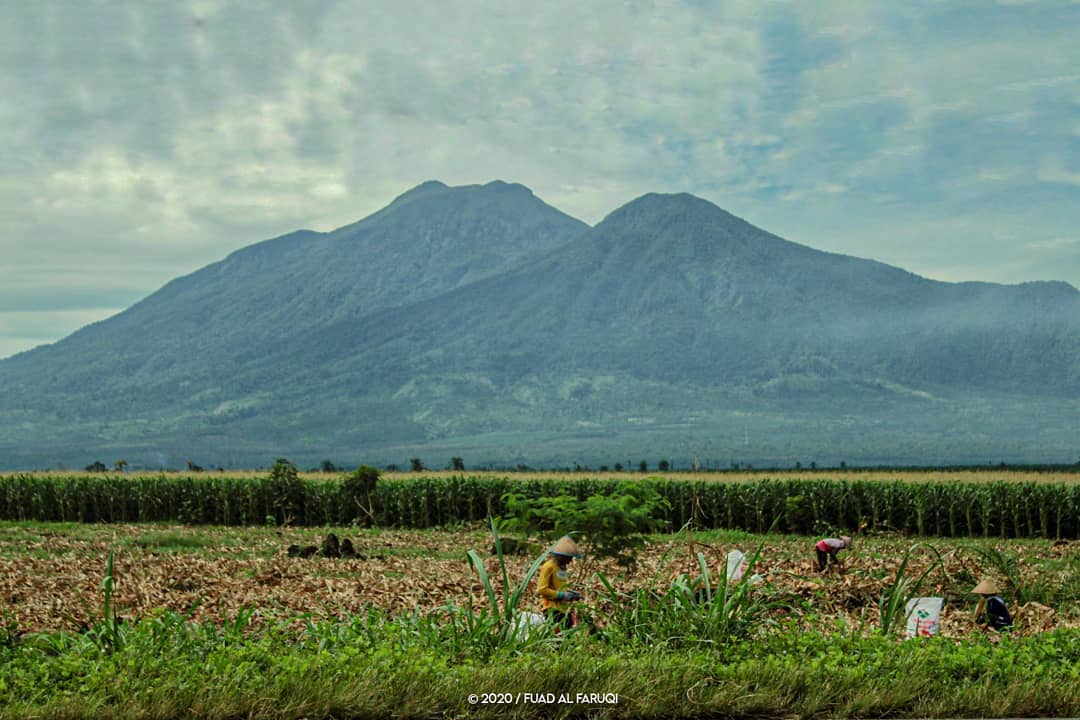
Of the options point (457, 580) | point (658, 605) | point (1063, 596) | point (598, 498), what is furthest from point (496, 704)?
point (1063, 596)

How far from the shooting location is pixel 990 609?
37.9 ft

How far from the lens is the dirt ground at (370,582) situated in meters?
12.2

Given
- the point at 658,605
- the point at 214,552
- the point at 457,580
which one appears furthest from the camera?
the point at 214,552

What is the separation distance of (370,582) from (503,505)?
19.4 m

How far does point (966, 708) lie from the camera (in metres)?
7.40

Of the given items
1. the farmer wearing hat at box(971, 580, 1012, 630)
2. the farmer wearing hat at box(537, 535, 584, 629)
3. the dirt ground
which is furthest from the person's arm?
the farmer wearing hat at box(971, 580, 1012, 630)

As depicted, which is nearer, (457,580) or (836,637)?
(836,637)

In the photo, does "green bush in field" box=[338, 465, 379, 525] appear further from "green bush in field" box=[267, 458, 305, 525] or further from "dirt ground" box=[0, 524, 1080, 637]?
"dirt ground" box=[0, 524, 1080, 637]

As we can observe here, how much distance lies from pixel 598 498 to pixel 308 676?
23.2 feet

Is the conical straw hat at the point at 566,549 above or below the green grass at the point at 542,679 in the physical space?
above

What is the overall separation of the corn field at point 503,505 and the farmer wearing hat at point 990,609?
57.5 feet

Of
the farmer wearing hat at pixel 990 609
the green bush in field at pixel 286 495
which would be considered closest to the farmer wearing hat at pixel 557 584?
the farmer wearing hat at pixel 990 609

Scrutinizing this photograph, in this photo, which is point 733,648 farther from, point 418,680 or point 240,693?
point 240,693

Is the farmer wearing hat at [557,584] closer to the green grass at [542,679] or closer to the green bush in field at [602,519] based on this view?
the green grass at [542,679]
